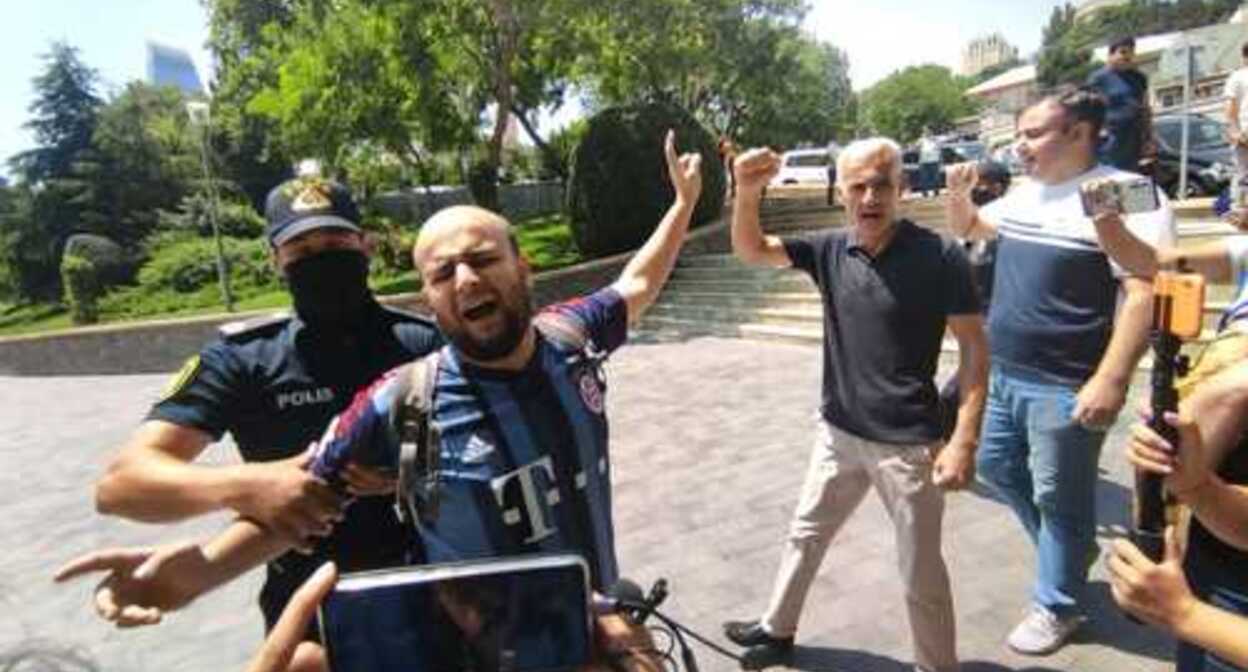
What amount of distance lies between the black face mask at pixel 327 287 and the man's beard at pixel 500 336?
50cm

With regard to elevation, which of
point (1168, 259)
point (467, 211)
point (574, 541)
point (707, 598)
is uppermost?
point (467, 211)

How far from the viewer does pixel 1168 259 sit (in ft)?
7.18

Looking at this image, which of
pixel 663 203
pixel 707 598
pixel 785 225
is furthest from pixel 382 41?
pixel 707 598

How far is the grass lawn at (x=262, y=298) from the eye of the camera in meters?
17.4

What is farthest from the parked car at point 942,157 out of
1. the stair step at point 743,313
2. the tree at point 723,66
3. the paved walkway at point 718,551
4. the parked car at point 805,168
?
the paved walkway at point 718,551

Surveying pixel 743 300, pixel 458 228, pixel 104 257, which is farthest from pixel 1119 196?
pixel 104 257

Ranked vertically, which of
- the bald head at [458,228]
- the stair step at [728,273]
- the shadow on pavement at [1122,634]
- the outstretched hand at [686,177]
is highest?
the outstretched hand at [686,177]

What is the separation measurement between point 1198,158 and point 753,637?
1426cm

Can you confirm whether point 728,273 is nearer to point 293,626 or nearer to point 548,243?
point 548,243

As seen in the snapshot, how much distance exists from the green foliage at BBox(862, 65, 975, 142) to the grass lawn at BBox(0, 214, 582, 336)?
222 ft

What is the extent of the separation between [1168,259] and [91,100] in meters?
40.0

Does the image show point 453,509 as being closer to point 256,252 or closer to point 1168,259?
point 1168,259

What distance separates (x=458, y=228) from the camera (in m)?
2.03

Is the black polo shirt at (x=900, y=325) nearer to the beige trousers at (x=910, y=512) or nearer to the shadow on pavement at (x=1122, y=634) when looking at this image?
the beige trousers at (x=910, y=512)
